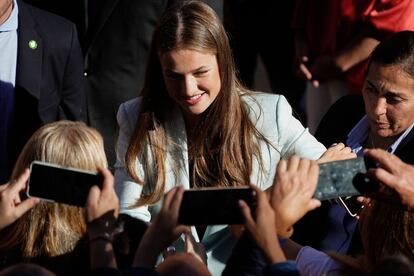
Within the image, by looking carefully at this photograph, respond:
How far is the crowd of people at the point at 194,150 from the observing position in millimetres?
2889

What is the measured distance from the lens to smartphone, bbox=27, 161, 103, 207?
2.91 meters

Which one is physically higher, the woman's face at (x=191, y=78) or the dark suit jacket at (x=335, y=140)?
the woman's face at (x=191, y=78)

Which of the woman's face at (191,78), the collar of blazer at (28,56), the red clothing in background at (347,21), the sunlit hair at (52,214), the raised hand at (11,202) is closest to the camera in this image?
the raised hand at (11,202)

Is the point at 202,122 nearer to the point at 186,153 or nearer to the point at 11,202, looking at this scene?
the point at 186,153

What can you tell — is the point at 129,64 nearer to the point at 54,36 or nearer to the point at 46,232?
the point at 54,36

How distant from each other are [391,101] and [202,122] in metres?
0.71

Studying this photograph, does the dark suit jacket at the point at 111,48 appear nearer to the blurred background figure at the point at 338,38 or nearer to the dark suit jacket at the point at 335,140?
the blurred background figure at the point at 338,38

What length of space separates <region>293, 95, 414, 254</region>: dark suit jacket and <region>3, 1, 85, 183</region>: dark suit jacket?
3.82 ft

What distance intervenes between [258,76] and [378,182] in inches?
171

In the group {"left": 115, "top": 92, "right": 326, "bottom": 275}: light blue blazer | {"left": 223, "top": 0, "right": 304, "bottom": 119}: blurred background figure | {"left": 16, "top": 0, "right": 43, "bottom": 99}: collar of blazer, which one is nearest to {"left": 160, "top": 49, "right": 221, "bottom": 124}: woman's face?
{"left": 115, "top": 92, "right": 326, "bottom": 275}: light blue blazer

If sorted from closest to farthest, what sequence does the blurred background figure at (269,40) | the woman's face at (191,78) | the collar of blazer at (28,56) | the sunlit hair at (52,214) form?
1. the sunlit hair at (52,214)
2. the woman's face at (191,78)
3. the collar of blazer at (28,56)
4. the blurred background figure at (269,40)

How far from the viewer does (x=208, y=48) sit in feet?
12.7

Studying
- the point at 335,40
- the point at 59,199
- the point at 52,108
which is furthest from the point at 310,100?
the point at 59,199

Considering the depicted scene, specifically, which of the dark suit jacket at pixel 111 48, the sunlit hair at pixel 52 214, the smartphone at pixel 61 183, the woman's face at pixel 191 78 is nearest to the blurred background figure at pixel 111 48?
the dark suit jacket at pixel 111 48
